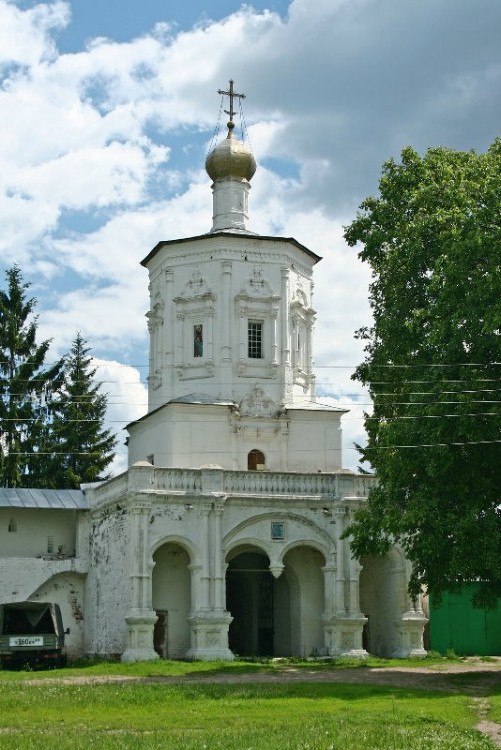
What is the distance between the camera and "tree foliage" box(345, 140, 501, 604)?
23.9 meters

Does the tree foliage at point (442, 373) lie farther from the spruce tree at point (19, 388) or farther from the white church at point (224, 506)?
the spruce tree at point (19, 388)

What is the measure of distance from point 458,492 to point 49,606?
12264mm

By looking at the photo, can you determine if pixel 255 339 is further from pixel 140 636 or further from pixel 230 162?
pixel 140 636

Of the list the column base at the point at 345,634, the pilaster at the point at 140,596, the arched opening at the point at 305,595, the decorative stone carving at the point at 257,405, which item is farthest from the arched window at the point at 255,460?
the column base at the point at 345,634

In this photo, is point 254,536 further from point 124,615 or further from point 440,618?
point 440,618

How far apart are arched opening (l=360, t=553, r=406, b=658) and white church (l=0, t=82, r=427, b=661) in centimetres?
6

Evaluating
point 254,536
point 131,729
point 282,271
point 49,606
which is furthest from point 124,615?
point 131,729

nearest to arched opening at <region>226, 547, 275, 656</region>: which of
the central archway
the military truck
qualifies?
the central archway

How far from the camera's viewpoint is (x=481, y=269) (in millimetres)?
24438

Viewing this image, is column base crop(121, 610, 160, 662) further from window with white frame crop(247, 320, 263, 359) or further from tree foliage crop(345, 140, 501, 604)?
window with white frame crop(247, 320, 263, 359)

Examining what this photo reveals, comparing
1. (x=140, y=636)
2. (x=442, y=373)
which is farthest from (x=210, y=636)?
(x=442, y=373)

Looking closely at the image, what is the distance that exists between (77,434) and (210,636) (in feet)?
59.4

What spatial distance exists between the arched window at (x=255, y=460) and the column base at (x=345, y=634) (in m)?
5.88

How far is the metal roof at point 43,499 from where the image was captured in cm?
3597
